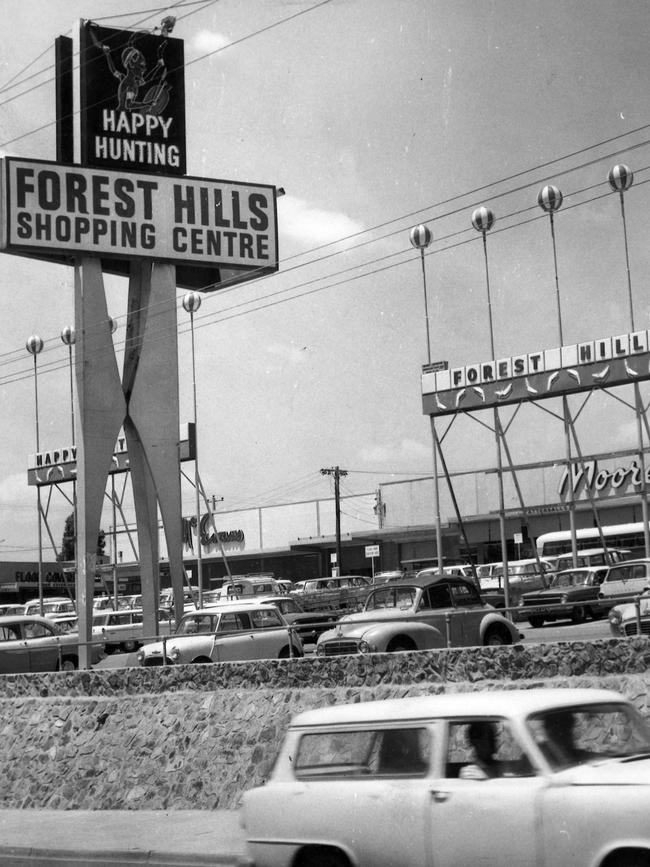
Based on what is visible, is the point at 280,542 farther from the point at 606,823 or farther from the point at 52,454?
the point at 606,823

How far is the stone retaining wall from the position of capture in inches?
528

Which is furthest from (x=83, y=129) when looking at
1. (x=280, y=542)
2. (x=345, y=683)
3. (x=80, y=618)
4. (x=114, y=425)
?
(x=280, y=542)

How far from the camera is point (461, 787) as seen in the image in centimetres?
727

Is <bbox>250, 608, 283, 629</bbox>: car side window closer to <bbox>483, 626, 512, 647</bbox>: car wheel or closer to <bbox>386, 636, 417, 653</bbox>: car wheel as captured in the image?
<bbox>386, 636, 417, 653</bbox>: car wheel

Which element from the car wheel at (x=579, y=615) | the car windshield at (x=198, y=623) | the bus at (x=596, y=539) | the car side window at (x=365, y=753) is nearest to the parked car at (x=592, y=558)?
the bus at (x=596, y=539)

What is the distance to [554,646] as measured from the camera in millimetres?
13367

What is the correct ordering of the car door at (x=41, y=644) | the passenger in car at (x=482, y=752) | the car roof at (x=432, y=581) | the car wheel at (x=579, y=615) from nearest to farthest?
the passenger in car at (x=482, y=752), the car roof at (x=432, y=581), the car door at (x=41, y=644), the car wheel at (x=579, y=615)

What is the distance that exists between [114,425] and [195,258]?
4816mm

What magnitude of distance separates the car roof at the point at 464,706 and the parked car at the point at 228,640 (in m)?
11.2

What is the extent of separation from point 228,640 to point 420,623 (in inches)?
163

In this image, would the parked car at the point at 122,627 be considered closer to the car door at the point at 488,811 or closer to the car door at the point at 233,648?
the car door at the point at 233,648

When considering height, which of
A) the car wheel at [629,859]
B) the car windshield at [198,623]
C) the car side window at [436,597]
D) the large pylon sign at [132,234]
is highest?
the large pylon sign at [132,234]

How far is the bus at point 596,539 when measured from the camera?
172ft

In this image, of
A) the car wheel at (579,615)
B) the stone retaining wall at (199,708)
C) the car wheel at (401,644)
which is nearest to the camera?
the stone retaining wall at (199,708)
